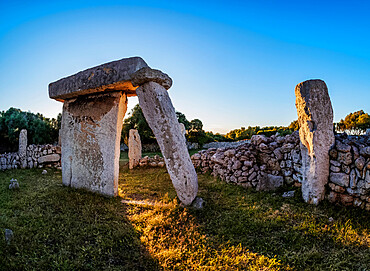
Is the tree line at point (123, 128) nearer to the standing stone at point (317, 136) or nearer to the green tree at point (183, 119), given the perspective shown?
the green tree at point (183, 119)

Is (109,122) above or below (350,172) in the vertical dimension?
above

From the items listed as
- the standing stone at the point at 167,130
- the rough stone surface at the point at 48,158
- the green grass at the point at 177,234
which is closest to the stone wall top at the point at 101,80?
the standing stone at the point at 167,130

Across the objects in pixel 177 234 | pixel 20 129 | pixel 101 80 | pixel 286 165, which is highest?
pixel 101 80

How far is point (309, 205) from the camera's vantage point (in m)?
4.63

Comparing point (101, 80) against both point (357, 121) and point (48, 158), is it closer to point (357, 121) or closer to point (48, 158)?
point (48, 158)

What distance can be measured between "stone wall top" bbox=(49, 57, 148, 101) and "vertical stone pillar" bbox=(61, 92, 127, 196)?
269 millimetres

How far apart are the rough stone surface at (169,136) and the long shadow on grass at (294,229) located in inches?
27.0

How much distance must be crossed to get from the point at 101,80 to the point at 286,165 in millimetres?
5214

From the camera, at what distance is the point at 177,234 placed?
140 inches

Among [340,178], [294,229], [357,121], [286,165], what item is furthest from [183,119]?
[294,229]

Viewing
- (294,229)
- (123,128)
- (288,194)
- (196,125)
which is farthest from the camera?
(196,125)

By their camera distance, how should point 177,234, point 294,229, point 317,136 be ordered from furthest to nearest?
point 317,136 → point 294,229 → point 177,234

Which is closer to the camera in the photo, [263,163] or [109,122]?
[109,122]

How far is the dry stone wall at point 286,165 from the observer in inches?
170
